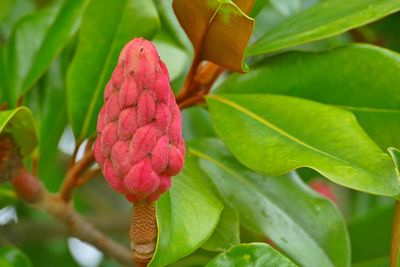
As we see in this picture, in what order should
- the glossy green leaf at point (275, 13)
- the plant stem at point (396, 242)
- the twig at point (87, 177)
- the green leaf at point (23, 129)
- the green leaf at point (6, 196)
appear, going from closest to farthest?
the plant stem at point (396, 242), the green leaf at point (23, 129), the twig at point (87, 177), the green leaf at point (6, 196), the glossy green leaf at point (275, 13)

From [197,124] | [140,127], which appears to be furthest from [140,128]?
[197,124]

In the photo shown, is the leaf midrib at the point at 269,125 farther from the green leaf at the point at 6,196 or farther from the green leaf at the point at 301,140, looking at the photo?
the green leaf at the point at 6,196

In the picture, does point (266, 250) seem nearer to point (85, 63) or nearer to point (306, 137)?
point (306, 137)

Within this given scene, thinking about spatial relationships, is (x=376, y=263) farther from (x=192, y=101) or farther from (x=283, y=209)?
(x=192, y=101)

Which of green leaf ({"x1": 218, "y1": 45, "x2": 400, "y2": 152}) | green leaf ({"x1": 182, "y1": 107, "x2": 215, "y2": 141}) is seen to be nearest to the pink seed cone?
green leaf ({"x1": 218, "y1": 45, "x2": 400, "y2": 152})

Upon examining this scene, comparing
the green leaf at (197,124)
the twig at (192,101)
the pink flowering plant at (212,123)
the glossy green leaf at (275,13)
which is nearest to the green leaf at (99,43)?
the pink flowering plant at (212,123)
